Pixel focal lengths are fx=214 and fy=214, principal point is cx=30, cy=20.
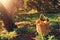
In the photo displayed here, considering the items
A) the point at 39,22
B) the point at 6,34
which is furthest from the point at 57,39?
the point at 6,34

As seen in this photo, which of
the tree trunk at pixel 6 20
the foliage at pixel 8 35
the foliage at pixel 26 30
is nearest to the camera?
the foliage at pixel 8 35

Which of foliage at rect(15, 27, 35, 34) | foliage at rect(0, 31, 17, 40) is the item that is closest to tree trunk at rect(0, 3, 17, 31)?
foliage at rect(15, 27, 35, 34)

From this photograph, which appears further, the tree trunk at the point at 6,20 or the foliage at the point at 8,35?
the tree trunk at the point at 6,20

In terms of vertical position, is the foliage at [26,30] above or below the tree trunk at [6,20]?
below

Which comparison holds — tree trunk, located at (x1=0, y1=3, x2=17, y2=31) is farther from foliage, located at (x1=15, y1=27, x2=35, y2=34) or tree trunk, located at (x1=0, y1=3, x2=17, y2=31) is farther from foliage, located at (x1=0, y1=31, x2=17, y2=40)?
foliage, located at (x1=0, y1=31, x2=17, y2=40)

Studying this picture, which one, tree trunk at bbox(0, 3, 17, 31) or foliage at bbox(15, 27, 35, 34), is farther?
tree trunk at bbox(0, 3, 17, 31)

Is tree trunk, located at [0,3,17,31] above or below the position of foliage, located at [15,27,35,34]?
above

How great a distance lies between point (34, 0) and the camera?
1661 centimetres

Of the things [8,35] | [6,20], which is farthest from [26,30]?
[6,20]

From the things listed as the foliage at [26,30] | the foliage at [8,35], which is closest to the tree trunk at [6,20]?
the foliage at [26,30]

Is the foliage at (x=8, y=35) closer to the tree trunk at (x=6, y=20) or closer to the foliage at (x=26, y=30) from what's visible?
the foliage at (x=26, y=30)

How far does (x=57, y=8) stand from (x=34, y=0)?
2.19 m

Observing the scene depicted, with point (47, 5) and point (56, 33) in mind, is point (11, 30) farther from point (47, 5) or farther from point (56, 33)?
point (47, 5)

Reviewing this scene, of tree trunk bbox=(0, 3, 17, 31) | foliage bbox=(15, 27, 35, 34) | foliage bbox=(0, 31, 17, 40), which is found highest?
tree trunk bbox=(0, 3, 17, 31)
